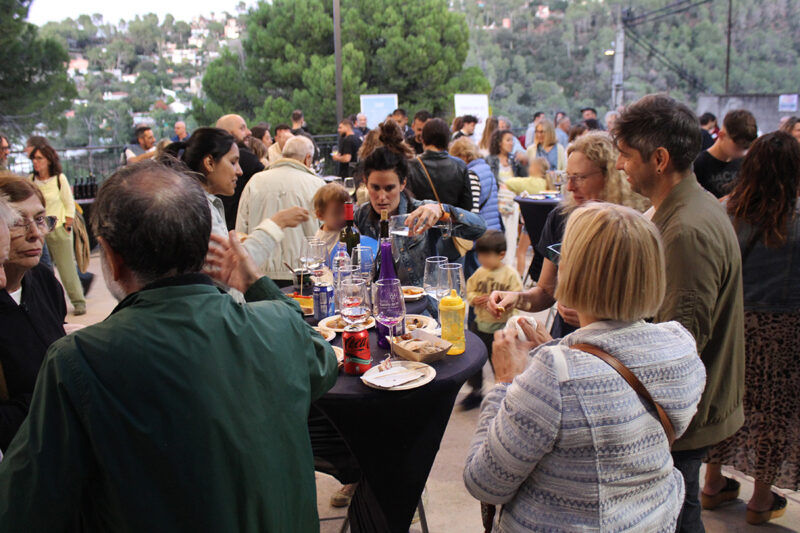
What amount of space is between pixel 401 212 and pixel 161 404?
225cm

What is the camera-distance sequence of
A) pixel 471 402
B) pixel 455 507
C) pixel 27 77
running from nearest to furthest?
pixel 455 507 < pixel 471 402 < pixel 27 77

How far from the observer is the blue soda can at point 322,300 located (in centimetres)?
260

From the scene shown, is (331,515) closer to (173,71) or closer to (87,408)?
(87,408)

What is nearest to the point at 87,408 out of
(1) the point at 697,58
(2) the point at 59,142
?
(2) the point at 59,142

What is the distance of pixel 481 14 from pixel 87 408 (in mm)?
32514

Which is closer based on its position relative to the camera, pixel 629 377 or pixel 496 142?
pixel 629 377

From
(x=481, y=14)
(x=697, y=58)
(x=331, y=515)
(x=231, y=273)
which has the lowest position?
(x=331, y=515)

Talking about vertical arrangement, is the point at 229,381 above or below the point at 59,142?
below

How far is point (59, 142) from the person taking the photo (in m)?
10.9

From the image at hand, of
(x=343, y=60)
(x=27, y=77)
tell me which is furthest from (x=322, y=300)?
(x=343, y=60)

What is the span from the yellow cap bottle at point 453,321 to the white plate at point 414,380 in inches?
7.9

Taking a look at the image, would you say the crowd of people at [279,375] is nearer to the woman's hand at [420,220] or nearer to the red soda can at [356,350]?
the red soda can at [356,350]

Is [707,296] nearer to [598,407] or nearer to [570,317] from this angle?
[570,317]

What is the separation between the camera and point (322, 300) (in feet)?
8.57
